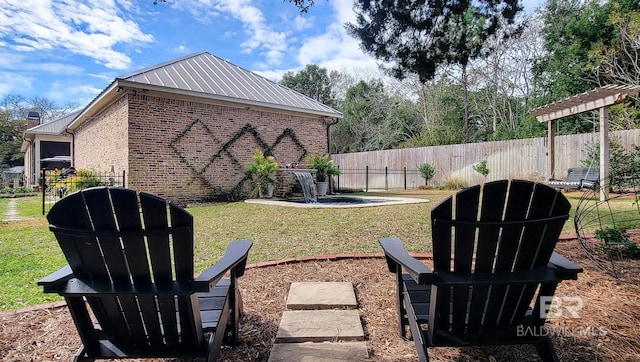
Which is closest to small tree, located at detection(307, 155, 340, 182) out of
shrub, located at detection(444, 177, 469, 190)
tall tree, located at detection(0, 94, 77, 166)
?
shrub, located at detection(444, 177, 469, 190)

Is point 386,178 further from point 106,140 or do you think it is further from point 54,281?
point 54,281

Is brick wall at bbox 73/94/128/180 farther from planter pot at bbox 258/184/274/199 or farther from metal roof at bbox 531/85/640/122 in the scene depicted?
metal roof at bbox 531/85/640/122

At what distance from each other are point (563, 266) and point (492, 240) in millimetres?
369

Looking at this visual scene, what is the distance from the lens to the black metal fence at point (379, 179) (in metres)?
16.1

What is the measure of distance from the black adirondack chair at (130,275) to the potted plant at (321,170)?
10.2 metres

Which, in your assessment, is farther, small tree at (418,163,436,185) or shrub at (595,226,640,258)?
small tree at (418,163,436,185)

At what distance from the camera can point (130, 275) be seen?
1.36 meters

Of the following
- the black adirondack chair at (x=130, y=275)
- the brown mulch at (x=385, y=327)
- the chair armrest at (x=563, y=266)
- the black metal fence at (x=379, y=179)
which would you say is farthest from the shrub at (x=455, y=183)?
the black adirondack chair at (x=130, y=275)

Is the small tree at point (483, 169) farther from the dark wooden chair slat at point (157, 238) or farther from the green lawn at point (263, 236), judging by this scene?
the dark wooden chair slat at point (157, 238)

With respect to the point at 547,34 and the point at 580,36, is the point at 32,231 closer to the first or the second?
the point at 580,36

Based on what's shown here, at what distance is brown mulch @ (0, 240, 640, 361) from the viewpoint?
1.73 meters

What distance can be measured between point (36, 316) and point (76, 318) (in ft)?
3.78

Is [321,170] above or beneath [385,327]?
above

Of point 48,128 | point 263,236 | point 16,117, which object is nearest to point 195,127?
point 263,236
